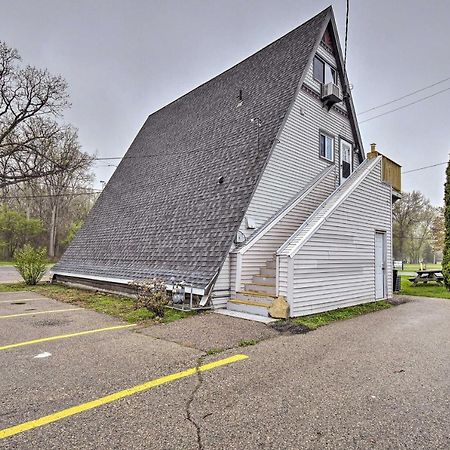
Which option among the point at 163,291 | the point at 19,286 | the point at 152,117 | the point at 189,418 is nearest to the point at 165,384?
the point at 189,418

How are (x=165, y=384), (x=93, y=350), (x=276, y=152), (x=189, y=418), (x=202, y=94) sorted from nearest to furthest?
(x=189, y=418), (x=165, y=384), (x=93, y=350), (x=276, y=152), (x=202, y=94)

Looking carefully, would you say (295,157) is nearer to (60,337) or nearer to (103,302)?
(103,302)

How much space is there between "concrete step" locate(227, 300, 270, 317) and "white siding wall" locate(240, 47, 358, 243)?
1815 millimetres

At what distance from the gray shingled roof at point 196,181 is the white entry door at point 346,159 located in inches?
159

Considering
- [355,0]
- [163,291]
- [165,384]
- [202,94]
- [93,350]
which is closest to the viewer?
[165,384]

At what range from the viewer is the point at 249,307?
7.41 m

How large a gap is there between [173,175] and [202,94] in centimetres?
528

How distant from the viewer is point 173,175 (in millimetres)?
12109

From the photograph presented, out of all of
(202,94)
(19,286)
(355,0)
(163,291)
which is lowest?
(19,286)

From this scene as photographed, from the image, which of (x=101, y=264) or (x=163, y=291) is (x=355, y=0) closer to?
(x=163, y=291)

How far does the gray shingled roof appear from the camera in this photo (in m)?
8.69

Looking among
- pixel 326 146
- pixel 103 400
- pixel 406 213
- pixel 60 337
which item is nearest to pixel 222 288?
pixel 60 337

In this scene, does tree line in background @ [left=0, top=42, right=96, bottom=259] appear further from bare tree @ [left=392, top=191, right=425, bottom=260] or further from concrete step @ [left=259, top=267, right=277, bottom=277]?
bare tree @ [left=392, top=191, right=425, bottom=260]

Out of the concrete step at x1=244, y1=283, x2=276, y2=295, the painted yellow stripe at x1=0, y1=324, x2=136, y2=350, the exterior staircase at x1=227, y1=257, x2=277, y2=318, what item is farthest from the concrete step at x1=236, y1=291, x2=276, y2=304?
the painted yellow stripe at x1=0, y1=324, x2=136, y2=350
